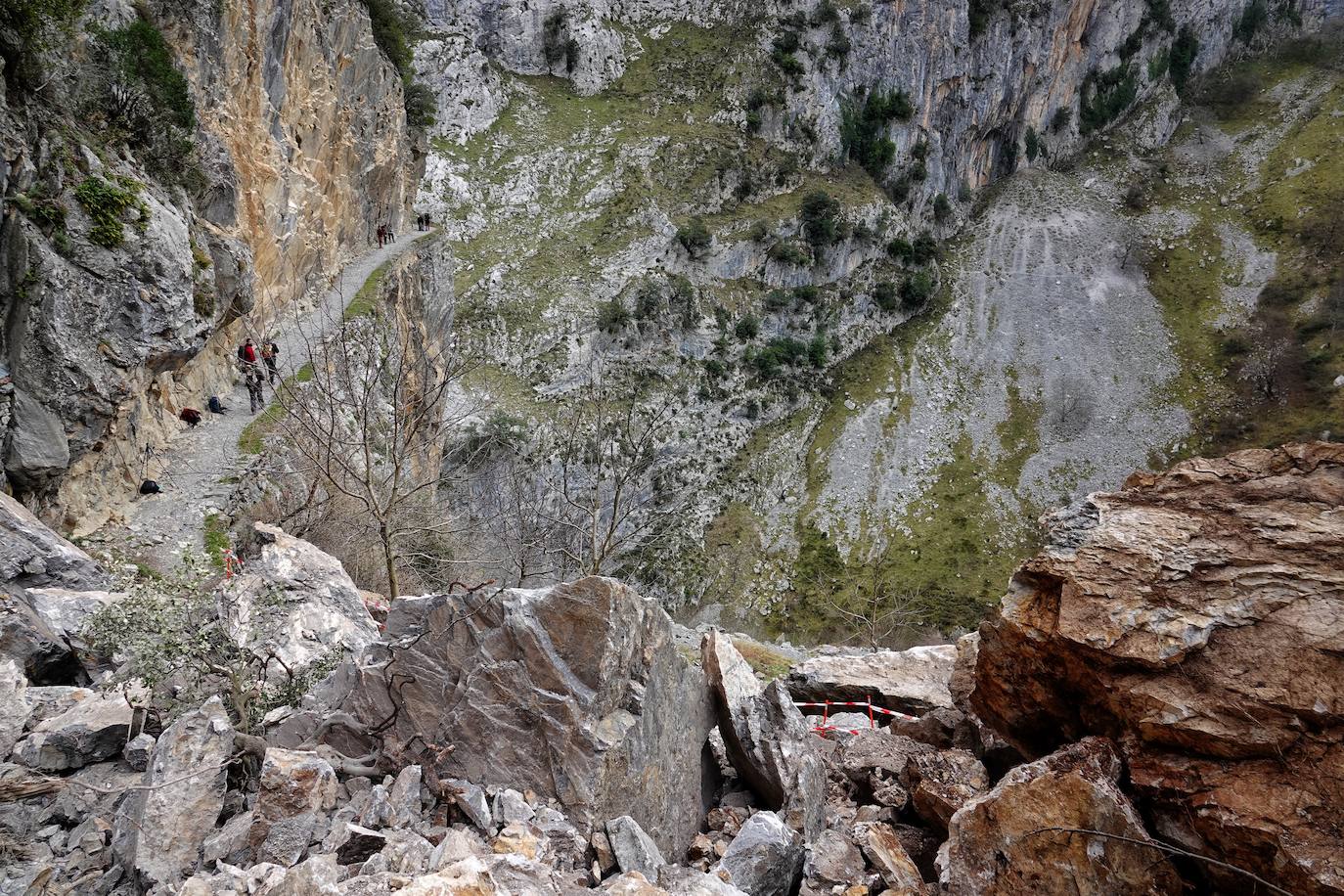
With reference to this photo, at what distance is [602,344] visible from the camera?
60250 millimetres

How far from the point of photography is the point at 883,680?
1353cm

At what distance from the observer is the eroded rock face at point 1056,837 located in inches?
209

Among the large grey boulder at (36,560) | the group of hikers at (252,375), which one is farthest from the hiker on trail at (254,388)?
the large grey boulder at (36,560)

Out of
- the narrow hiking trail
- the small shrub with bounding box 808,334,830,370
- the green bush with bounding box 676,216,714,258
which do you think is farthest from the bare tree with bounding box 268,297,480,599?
the small shrub with bounding box 808,334,830,370

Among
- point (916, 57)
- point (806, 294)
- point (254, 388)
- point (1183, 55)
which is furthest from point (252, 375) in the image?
point (1183, 55)

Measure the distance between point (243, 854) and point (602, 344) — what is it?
185ft

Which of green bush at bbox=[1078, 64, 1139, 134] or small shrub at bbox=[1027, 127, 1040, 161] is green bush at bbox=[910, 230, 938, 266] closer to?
small shrub at bbox=[1027, 127, 1040, 161]

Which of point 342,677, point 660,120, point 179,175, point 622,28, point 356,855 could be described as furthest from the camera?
point 622,28

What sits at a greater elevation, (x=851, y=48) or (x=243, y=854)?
(x=851, y=48)

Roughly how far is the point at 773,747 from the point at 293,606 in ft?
23.7

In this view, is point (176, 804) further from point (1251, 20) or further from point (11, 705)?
point (1251, 20)

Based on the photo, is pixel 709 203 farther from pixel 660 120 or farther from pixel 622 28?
pixel 622 28

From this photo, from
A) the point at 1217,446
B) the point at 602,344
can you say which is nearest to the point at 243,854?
the point at 602,344

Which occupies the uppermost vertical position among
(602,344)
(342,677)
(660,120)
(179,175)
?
(660,120)
